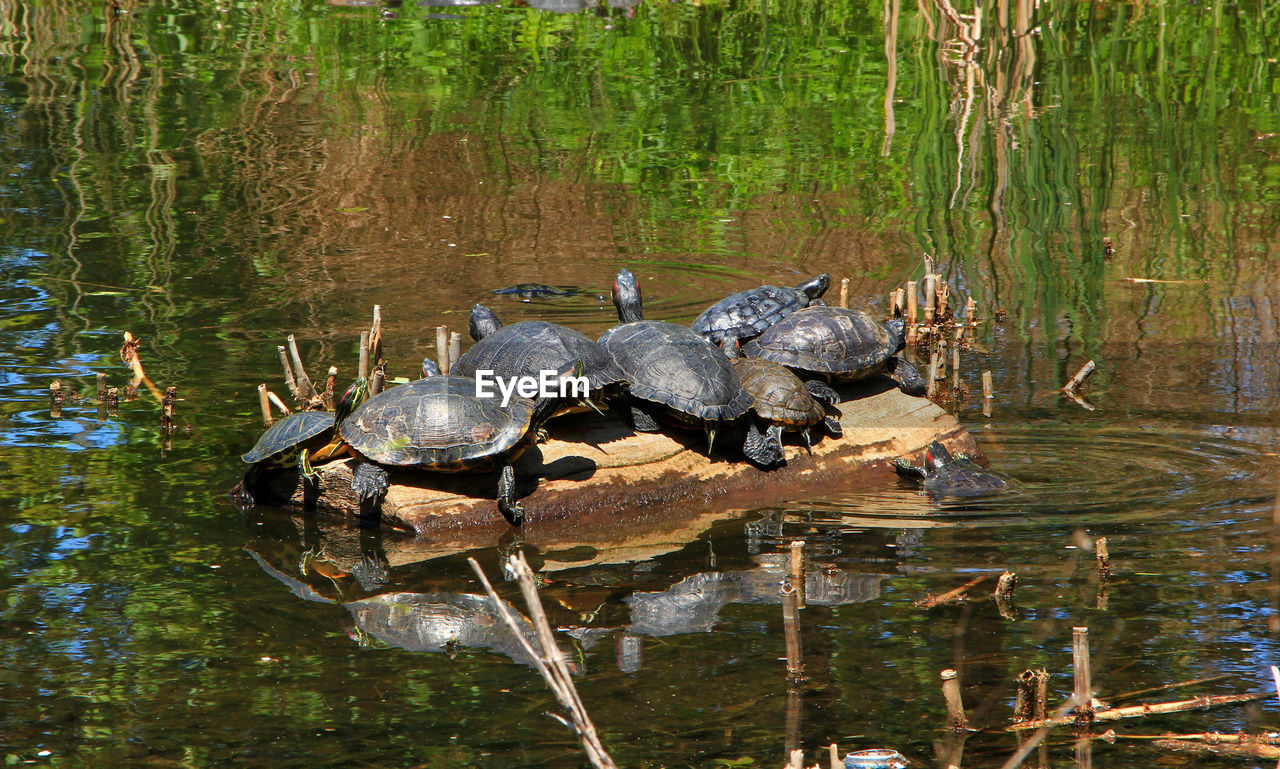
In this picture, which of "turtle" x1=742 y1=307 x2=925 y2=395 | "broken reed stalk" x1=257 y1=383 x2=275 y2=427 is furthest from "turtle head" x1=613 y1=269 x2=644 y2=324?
"broken reed stalk" x1=257 y1=383 x2=275 y2=427

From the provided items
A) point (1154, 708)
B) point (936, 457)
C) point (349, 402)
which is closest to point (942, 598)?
point (1154, 708)

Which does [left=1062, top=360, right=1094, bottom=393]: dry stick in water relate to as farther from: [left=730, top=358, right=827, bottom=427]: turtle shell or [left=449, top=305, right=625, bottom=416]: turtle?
[left=449, top=305, right=625, bottom=416]: turtle

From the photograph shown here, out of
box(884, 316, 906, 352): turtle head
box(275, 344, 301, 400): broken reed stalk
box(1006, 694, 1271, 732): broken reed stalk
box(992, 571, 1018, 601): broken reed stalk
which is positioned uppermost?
box(884, 316, 906, 352): turtle head

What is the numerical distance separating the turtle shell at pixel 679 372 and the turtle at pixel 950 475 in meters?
0.91

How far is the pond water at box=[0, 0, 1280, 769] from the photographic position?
14.0 ft

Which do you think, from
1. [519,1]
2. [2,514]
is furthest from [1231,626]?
[519,1]

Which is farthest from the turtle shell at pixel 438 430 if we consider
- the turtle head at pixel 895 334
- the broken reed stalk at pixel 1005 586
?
the turtle head at pixel 895 334

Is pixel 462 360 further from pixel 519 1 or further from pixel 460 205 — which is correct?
pixel 519 1

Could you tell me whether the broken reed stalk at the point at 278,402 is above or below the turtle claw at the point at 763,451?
above

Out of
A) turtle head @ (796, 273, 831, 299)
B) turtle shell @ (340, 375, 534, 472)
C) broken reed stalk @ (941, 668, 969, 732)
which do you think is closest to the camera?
broken reed stalk @ (941, 668, 969, 732)

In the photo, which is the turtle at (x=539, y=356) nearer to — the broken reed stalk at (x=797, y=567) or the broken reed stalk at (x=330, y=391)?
the broken reed stalk at (x=330, y=391)

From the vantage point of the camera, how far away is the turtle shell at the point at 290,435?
5582 mm

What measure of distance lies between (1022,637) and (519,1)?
14.0 meters

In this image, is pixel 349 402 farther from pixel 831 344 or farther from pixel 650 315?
pixel 650 315
